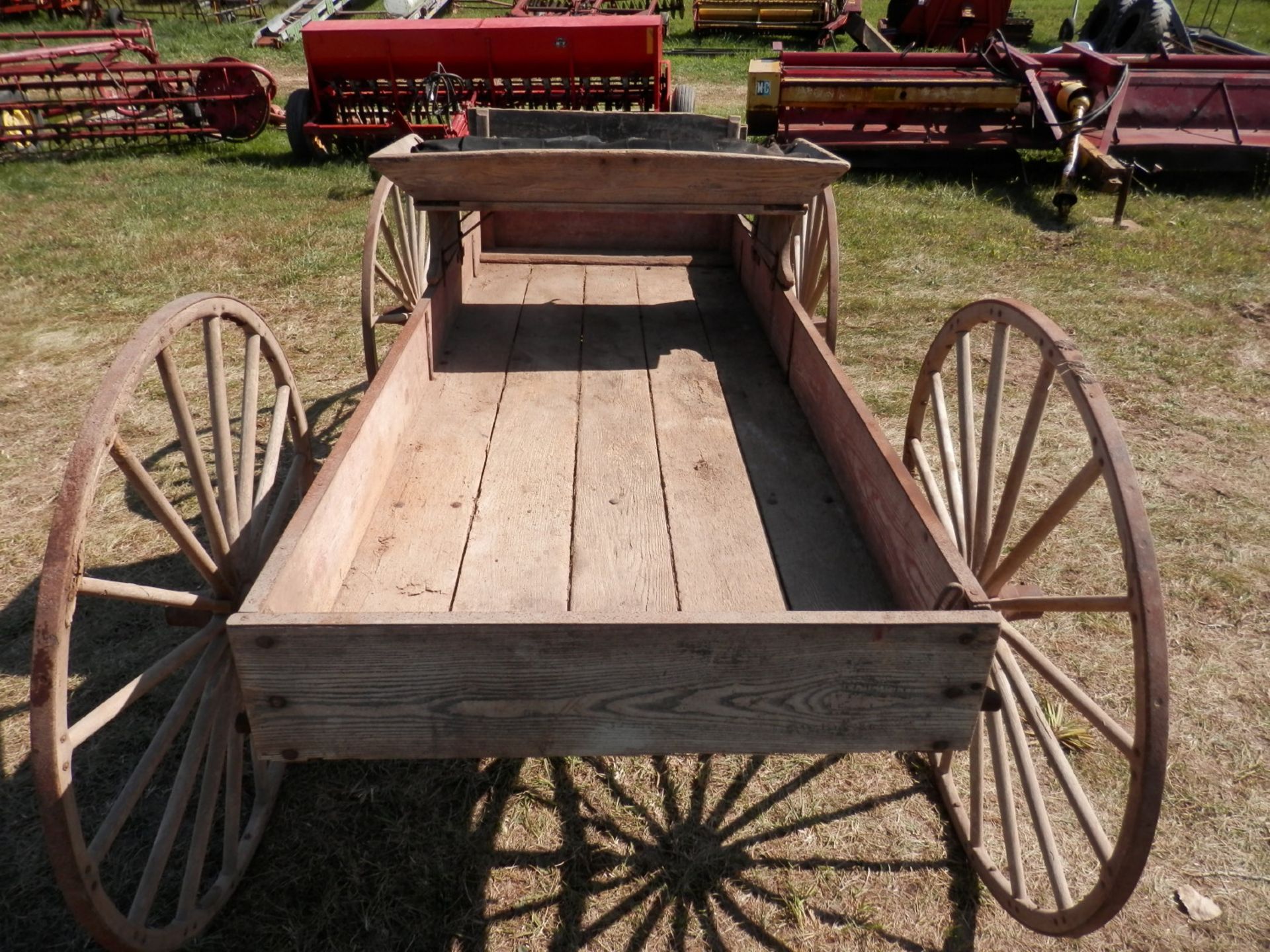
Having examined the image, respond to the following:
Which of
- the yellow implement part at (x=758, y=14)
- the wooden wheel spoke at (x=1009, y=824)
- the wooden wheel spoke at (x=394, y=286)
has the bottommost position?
the wooden wheel spoke at (x=1009, y=824)

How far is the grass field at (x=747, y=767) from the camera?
2.14 meters

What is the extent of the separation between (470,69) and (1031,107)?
529 cm

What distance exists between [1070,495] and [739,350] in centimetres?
161

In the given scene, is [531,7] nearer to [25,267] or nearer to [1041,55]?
[1041,55]

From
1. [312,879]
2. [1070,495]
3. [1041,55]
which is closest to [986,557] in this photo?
[1070,495]

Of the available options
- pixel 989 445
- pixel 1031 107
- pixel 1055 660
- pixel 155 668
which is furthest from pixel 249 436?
pixel 1031 107

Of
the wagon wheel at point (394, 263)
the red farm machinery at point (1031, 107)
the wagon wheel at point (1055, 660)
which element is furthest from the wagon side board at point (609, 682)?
the red farm machinery at point (1031, 107)

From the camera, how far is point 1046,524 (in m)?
1.86

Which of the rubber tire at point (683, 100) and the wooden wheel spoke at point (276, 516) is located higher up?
the rubber tire at point (683, 100)

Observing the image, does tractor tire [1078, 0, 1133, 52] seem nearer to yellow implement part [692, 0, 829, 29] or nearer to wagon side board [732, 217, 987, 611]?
yellow implement part [692, 0, 829, 29]

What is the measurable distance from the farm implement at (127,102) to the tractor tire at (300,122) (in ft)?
3.44

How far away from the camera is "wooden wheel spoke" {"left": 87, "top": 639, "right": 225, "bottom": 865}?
59.9 inches

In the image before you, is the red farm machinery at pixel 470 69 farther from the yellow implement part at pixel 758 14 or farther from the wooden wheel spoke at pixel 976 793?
the yellow implement part at pixel 758 14

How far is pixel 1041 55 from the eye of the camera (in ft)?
27.8
